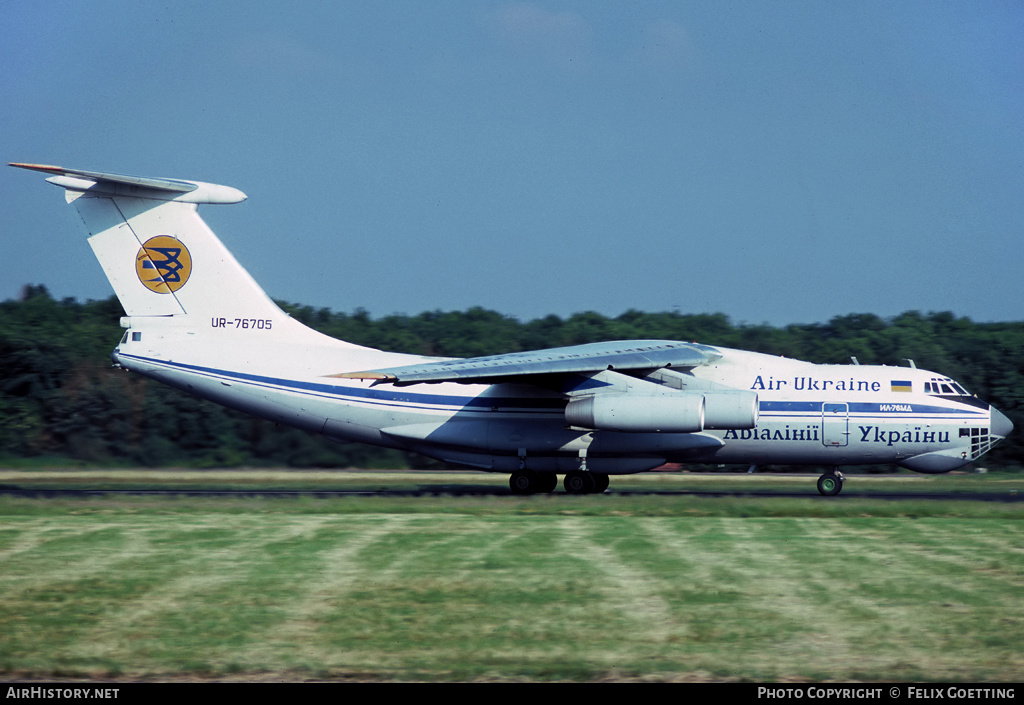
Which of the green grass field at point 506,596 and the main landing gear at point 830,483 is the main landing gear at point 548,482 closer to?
the main landing gear at point 830,483

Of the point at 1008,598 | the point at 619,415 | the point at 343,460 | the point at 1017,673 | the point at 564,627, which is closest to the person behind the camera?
the point at 1017,673

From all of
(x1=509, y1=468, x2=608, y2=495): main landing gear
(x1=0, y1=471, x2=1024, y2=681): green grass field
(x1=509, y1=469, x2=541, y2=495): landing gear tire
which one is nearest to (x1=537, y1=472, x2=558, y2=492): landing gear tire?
(x1=509, y1=468, x2=608, y2=495): main landing gear

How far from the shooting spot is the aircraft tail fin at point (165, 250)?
19.5 metres

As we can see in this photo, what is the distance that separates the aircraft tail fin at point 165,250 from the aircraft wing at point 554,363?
3.61 metres

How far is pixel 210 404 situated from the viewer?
28.0m

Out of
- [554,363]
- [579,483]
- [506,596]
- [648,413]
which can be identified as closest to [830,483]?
[648,413]

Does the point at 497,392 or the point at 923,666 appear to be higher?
the point at 497,392

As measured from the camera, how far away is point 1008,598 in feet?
28.5

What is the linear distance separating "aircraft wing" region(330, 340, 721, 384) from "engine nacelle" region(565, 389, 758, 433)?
64 centimetres

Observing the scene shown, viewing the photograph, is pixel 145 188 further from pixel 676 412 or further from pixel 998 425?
pixel 998 425
